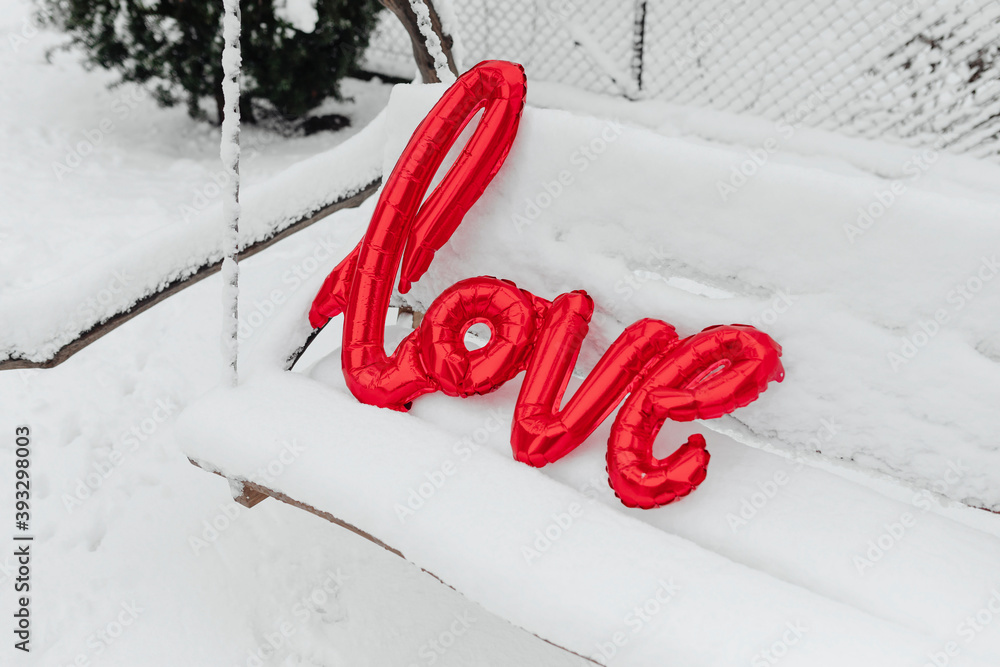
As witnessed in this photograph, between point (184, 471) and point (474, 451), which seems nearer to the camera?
point (474, 451)

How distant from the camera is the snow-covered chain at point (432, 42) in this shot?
1.96 metres

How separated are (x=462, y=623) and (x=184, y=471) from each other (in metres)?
1.04

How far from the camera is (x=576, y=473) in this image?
152 centimetres

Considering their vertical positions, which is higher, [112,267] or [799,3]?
[799,3]

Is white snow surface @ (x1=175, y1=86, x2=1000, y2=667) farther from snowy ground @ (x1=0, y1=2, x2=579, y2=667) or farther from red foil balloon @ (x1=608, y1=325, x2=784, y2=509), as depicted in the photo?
snowy ground @ (x1=0, y1=2, x2=579, y2=667)

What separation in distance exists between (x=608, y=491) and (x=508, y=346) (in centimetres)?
38

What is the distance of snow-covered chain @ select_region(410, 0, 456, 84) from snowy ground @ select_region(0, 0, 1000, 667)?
255 millimetres

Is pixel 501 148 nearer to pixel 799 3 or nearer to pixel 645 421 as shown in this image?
pixel 645 421

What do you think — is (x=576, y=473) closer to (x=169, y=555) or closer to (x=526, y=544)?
(x=526, y=544)

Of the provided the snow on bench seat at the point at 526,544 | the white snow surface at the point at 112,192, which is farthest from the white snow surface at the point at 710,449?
the white snow surface at the point at 112,192

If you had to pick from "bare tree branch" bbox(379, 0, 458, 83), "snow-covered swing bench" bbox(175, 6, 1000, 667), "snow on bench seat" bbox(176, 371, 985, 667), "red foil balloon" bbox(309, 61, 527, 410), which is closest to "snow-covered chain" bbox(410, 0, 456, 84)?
"bare tree branch" bbox(379, 0, 458, 83)

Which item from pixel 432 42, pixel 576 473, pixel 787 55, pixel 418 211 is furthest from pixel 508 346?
pixel 787 55

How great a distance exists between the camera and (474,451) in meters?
1.50

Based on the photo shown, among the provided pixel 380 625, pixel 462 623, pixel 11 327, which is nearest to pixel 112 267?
pixel 11 327
